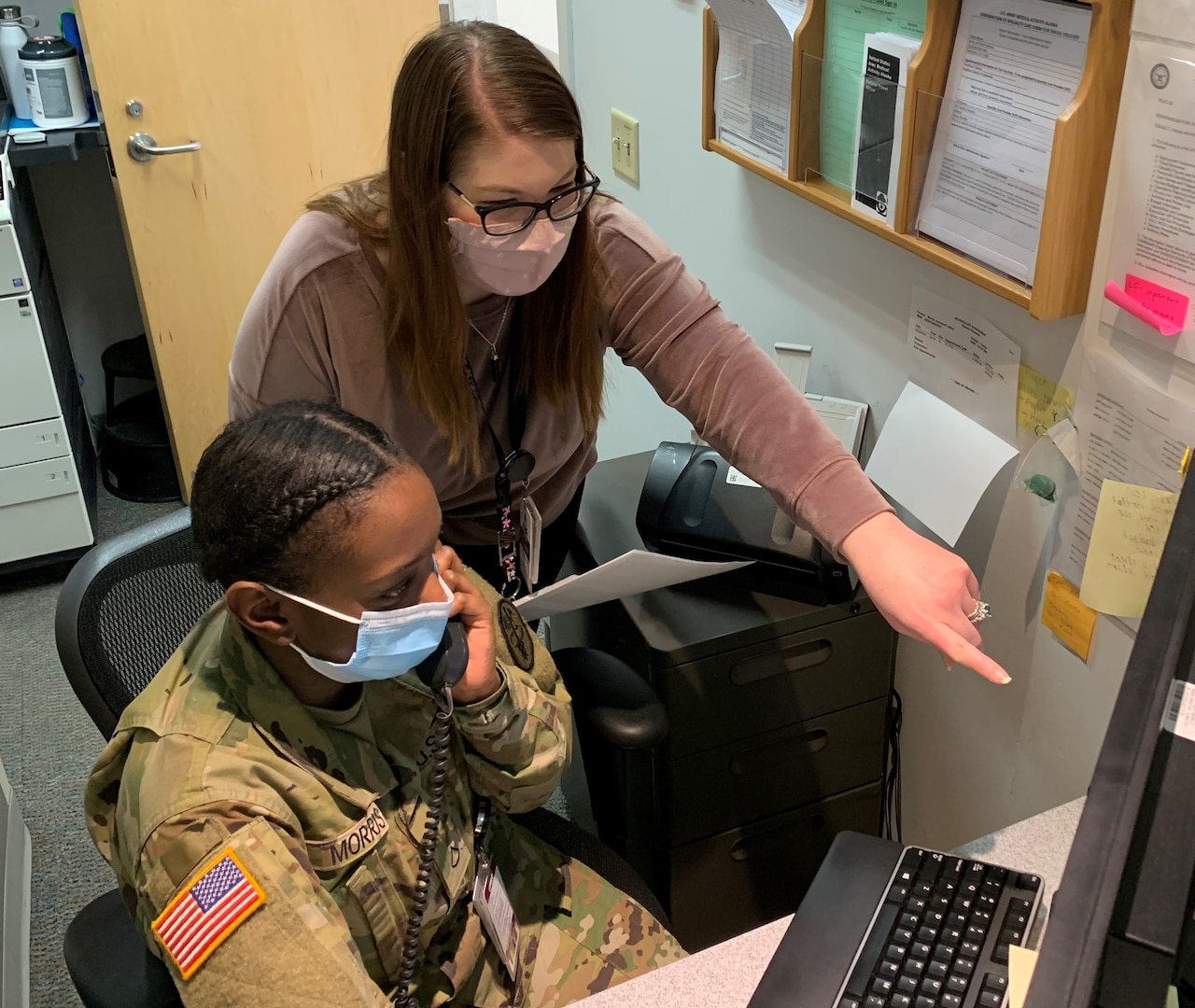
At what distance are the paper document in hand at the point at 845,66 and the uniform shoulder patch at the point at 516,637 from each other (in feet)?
2.27

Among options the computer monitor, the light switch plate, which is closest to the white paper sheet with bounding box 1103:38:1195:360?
the computer monitor

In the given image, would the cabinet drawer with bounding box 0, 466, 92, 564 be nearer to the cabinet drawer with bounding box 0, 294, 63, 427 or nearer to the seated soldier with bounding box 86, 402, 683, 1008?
the cabinet drawer with bounding box 0, 294, 63, 427

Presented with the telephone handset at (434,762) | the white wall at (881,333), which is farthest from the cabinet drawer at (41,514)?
the telephone handset at (434,762)

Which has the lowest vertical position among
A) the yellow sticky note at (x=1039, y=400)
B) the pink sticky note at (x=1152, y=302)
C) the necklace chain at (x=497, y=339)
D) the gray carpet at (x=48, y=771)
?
the gray carpet at (x=48, y=771)

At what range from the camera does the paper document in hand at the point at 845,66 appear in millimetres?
1246

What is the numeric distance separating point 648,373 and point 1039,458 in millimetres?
460

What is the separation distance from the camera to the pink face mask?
3.71 ft

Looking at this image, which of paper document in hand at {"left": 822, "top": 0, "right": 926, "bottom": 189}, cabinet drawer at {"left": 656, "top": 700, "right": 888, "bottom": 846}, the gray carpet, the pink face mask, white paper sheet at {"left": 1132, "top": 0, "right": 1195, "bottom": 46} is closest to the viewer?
white paper sheet at {"left": 1132, "top": 0, "right": 1195, "bottom": 46}

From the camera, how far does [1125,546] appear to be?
3.65ft

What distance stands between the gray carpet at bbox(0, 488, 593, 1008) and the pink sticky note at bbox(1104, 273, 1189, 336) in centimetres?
115

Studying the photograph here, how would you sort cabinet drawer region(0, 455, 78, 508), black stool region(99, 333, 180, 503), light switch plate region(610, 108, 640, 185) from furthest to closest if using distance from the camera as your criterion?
black stool region(99, 333, 180, 503)
cabinet drawer region(0, 455, 78, 508)
light switch plate region(610, 108, 640, 185)

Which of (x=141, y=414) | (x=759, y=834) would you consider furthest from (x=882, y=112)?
(x=141, y=414)

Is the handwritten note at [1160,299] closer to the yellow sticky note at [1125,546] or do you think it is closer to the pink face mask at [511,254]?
the yellow sticky note at [1125,546]

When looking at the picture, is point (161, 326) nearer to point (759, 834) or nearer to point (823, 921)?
point (759, 834)
